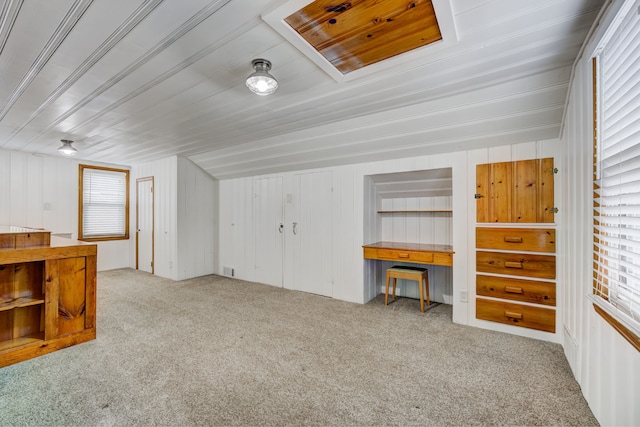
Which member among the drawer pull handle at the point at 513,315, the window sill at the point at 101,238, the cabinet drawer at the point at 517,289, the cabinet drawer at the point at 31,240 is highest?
the cabinet drawer at the point at 31,240

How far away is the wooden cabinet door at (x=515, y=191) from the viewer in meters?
2.66

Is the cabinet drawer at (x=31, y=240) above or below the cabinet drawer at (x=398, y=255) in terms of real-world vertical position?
above

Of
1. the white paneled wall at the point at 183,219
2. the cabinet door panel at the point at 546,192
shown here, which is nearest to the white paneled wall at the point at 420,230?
the cabinet door panel at the point at 546,192

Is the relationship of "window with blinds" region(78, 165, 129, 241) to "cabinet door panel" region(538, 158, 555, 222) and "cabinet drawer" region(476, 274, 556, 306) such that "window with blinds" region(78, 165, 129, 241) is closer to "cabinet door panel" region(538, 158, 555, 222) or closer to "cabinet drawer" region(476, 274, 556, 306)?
"cabinet drawer" region(476, 274, 556, 306)

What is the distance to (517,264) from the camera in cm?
273

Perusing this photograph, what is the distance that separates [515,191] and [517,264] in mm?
714

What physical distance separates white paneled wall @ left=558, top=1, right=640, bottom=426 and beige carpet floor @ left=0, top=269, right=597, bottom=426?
252 mm

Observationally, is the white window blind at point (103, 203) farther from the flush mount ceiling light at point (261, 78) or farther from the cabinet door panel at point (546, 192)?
the cabinet door panel at point (546, 192)

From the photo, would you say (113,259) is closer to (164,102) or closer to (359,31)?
(164,102)

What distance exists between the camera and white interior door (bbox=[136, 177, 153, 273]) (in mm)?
5504

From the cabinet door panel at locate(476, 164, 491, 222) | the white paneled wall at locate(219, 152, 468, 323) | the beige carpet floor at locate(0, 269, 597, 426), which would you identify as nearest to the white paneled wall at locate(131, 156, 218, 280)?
the beige carpet floor at locate(0, 269, 597, 426)

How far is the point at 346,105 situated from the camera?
2605mm

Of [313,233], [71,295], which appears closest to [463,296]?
[313,233]

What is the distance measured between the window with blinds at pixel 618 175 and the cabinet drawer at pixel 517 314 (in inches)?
50.9
